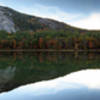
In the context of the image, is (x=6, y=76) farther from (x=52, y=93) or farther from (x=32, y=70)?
(x=52, y=93)

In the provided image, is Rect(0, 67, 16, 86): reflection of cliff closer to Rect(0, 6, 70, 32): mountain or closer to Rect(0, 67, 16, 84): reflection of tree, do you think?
Rect(0, 67, 16, 84): reflection of tree

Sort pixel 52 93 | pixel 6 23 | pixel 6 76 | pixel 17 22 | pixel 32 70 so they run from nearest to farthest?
1. pixel 52 93
2. pixel 6 76
3. pixel 32 70
4. pixel 6 23
5. pixel 17 22

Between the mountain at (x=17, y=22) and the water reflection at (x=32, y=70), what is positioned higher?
the water reflection at (x=32, y=70)

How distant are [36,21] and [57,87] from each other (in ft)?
616

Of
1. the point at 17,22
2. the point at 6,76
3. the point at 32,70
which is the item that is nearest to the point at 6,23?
the point at 17,22

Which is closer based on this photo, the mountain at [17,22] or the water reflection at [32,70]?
the water reflection at [32,70]

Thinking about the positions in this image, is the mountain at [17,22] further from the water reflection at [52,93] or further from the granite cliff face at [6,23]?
the water reflection at [52,93]

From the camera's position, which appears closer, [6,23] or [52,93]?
[52,93]

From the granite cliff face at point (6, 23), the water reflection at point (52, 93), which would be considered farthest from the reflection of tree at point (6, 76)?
the granite cliff face at point (6, 23)

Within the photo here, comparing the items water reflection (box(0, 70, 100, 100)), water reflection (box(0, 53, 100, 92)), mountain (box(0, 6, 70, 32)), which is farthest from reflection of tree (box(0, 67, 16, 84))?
mountain (box(0, 6, 70, 32))

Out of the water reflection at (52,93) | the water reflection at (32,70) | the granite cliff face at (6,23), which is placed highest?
the water reflection at (52,93)

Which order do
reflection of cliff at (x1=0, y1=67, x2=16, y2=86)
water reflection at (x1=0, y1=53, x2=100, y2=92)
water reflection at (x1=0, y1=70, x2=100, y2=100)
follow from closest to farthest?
water reflection at (x1=0, y1=70, x2=100, y2=100)
water reflection at (x1=0, y1=53, x2=100, y2=92)
reflection of cliff at (x1=0, y1=67, x2=16, y2=86)

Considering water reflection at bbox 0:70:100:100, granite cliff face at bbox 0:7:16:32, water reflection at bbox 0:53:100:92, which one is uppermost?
water reflection at bbox 0:70:100:100

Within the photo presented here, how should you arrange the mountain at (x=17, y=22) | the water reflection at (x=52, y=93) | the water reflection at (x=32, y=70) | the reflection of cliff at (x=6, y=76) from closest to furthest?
the water reflection at (x=52, y=93), the water reflection at (x=32, y=70), the reflection of cliff at (x=6, y=76), the mountain at (x=17, y=22)
